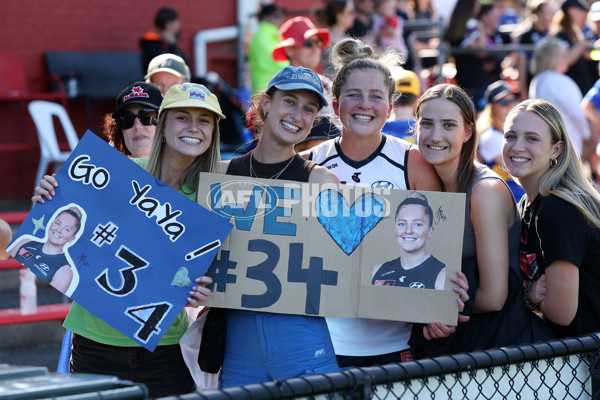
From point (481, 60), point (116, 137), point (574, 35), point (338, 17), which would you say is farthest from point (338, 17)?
point (116, 137)

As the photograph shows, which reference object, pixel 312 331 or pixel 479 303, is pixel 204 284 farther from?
pixel 479 303

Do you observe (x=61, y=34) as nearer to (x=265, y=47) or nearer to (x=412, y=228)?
(x=265, y=47)

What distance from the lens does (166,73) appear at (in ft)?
16.8

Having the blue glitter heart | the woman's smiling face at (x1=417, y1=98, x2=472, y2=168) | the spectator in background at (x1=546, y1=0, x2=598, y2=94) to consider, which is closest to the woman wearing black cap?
the blue glitter heart

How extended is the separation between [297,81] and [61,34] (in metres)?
6.64

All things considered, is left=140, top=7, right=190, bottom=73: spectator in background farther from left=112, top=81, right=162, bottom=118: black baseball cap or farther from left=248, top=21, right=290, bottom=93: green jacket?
left=112, top=81, right=162, bottom=118: black baseball cap

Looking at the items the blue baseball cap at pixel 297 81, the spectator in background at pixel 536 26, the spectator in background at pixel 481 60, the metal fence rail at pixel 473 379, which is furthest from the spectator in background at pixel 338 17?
the metal fence rail at pixel 473 379

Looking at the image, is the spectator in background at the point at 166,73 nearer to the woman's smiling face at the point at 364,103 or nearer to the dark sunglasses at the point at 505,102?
the woman's smiling face at the point at 364,103

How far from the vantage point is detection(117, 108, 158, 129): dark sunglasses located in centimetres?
405

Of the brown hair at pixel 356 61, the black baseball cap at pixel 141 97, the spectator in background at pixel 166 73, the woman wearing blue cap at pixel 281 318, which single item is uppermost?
the brown hair at pixel 356 61

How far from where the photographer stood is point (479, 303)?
321 centimetres

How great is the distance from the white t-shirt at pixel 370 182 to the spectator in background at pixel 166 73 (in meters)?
1.69

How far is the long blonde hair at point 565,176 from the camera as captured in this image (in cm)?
321

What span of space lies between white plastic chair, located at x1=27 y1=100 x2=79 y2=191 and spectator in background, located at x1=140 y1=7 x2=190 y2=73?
3.53ft
